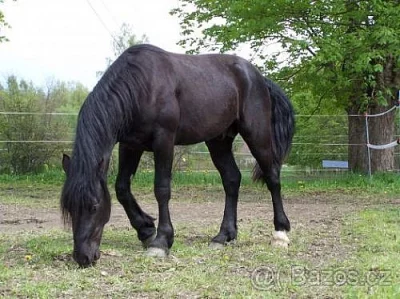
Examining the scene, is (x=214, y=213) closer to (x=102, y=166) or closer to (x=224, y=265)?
(x=224, y=265)

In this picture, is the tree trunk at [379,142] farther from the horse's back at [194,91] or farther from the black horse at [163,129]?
the horse's back at [194,91]

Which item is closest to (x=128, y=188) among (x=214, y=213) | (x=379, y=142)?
(x=214, y=213)

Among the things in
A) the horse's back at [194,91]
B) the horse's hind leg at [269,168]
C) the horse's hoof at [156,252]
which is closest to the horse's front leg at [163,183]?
the horse's hoof at [156,252]

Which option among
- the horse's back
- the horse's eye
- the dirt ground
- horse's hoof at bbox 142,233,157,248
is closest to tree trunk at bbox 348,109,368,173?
the dirt ground

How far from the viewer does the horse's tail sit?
19.5 ft

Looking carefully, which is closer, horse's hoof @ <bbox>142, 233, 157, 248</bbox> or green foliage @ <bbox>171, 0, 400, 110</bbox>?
horse's hoof @ <bbox>142, 233, 157, 248</bbox>

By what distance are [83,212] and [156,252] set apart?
30.3 inches

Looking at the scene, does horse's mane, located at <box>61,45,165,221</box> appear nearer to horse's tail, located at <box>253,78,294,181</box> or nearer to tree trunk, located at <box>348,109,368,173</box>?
horse's tail, located at <box>253,78,294,181</box>

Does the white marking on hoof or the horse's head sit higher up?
the horse's head

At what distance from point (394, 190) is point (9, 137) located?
9024mm

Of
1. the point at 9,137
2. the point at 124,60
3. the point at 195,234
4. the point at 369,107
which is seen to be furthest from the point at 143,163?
the point at 124,60

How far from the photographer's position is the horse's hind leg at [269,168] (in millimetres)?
5582

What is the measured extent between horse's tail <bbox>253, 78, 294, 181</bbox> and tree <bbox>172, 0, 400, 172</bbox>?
15.6ft

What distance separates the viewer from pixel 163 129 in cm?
475
